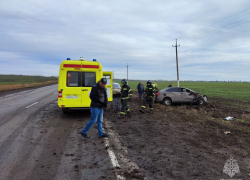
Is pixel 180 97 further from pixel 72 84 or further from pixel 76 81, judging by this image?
pixel 72 84

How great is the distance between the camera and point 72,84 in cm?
930

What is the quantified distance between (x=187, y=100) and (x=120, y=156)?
10964 mm

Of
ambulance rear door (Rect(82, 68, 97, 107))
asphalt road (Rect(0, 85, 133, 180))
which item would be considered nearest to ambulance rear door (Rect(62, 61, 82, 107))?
ambulance rear door (Rect(82, 68, 97, 107))

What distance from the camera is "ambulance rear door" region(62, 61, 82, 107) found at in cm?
916

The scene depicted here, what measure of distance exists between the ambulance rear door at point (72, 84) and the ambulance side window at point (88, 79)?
0.24 m

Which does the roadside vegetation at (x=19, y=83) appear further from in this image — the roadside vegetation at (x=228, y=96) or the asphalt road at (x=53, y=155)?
the asphalt road at (x=53, y=155)

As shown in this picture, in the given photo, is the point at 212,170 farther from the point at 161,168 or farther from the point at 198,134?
the point at 198,134

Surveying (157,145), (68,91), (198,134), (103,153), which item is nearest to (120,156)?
(103,153)

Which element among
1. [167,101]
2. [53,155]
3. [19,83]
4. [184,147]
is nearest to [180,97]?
[167,101]

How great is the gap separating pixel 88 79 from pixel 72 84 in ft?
2.62

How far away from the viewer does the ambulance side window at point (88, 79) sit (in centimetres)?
945

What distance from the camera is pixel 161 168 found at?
393cm

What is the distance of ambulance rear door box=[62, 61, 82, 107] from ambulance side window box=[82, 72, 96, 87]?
9.3 inches

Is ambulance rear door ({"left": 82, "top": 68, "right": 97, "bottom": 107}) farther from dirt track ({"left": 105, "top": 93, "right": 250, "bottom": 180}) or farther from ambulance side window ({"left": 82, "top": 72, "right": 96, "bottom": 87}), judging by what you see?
dirt track ({"left": 105, "top": 93, "right": 250, "bottom": 180})
